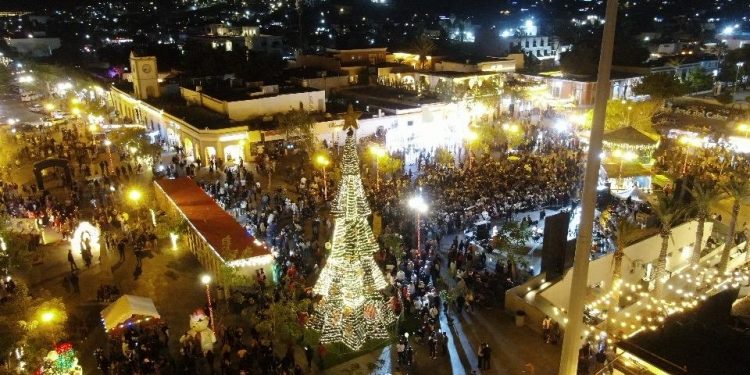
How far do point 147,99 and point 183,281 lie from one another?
87.8 feet


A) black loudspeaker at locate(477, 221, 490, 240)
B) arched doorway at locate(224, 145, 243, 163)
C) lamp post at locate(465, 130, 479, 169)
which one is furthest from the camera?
lamp post at locate(465, 130, 479, 169)

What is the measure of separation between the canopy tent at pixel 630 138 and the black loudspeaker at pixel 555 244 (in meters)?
12.7

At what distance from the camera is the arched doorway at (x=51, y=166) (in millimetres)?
27688

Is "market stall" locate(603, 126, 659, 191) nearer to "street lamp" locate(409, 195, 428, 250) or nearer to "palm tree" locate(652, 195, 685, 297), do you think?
"palm tree" locate(652, 195, 685, 297)

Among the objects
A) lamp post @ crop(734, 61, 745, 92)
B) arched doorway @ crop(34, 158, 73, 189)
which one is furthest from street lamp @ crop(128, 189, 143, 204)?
lamp post @ crop(734, 61, 745, 92)

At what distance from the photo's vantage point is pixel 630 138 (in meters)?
28.3

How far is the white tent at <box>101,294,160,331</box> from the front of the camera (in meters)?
14.8

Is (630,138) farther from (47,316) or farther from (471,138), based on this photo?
(47,316)

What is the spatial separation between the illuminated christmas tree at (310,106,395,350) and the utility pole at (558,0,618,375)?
678 cm

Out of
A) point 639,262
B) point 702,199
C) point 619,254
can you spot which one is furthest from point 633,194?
point 619,254

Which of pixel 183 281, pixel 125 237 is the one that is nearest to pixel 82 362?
pixel 183 281

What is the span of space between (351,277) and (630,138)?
19952mm

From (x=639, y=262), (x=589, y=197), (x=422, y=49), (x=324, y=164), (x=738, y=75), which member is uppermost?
(x=422, y=49)

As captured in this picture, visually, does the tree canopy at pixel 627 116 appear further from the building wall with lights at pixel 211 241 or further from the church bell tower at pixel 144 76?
the church bell tower at pixel 144 76
